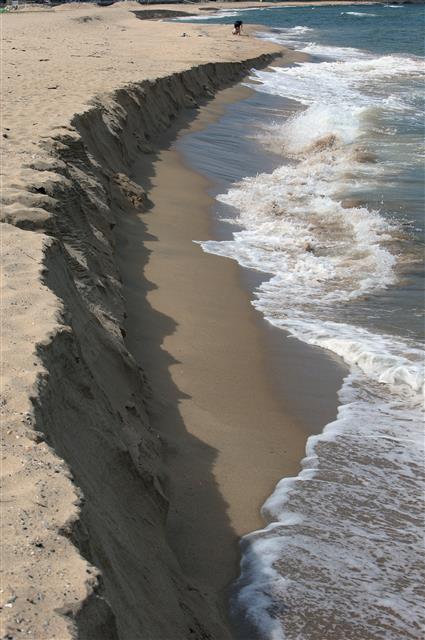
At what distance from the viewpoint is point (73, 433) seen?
12.9 ft

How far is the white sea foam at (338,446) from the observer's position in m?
4.30

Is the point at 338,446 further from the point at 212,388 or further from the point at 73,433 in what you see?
the point at 73,433

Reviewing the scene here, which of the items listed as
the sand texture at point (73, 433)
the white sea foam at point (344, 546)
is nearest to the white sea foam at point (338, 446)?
the white sea foam at point (344, 546)

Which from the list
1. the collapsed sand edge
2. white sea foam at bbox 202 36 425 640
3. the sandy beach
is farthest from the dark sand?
the collapsed sand edge

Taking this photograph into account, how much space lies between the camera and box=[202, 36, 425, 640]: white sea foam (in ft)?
14.1

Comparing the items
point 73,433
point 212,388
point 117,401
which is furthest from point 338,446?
point 73,433

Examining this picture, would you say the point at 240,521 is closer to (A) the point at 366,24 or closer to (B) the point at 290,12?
(A) the point at 366,24

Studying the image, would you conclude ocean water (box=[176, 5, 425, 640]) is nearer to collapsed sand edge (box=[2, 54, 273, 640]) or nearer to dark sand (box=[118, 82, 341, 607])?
dark sand (box=[118, 82, 341, 607])

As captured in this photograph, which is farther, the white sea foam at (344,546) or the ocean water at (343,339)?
the ocean water at (343,339)

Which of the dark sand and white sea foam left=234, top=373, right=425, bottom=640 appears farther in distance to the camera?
the dark sand

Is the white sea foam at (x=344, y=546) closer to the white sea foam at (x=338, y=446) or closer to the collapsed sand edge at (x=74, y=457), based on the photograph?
the white sea foam at (x=338, y=446)

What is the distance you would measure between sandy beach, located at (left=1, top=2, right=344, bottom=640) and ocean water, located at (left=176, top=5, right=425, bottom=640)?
0.83 ft

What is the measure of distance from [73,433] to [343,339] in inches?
164

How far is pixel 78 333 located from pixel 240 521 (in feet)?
4.81
